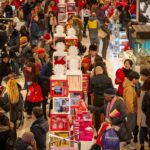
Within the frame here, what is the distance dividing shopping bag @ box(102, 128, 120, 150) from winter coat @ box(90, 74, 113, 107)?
6.98 ft

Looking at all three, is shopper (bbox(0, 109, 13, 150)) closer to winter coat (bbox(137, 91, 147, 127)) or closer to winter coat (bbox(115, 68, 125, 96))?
winter coat (bbox(137, 91, 147, 127))

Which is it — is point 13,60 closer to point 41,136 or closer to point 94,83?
point 94,83

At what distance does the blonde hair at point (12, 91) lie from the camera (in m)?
10.2

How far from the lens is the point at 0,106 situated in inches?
352

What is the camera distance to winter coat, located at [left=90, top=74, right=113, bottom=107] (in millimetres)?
10141

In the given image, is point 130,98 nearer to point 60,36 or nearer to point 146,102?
point 146,102

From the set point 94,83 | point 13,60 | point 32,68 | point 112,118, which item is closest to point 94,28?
point 13,60

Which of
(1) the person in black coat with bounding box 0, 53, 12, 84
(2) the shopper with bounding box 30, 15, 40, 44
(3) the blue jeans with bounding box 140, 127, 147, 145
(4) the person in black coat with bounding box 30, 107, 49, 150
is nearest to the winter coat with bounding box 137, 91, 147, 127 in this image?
(3) the blue jeans with bounding box 140, 127, 147, 145

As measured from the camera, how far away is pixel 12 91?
400 inches

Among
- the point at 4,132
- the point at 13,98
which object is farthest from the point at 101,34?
the point at 4,132

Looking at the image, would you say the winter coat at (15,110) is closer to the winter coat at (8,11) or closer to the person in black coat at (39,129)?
the person in black coat at (39,129)

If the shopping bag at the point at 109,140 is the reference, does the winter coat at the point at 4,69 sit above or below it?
above

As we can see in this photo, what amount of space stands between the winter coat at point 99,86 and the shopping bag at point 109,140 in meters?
2.13

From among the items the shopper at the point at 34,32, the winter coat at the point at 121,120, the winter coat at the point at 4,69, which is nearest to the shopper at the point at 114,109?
the winter coat at the point at 121,120
